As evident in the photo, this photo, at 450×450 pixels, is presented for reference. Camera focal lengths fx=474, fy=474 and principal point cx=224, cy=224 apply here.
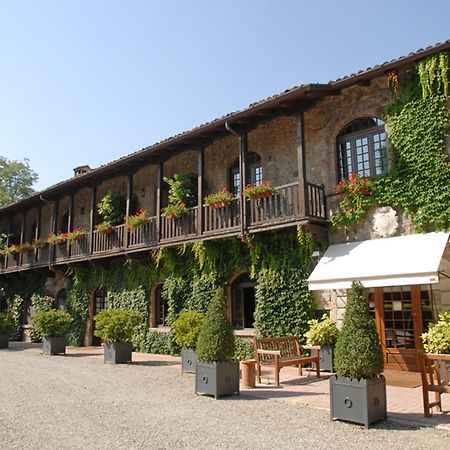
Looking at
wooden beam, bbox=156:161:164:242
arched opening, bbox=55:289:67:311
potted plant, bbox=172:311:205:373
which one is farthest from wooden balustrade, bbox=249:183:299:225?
arched opening, bbox=55:289:67:311

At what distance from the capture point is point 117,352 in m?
12.9

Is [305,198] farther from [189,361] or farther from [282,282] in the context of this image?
[189,361]

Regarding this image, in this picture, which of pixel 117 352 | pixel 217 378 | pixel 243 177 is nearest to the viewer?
pixel 217 378

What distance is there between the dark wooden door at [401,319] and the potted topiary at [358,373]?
161 inches

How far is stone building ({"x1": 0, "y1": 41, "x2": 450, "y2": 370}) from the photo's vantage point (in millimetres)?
10141

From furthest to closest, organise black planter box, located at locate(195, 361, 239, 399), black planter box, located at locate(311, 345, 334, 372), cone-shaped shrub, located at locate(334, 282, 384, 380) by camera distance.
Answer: black planter box, located at locate(311, 345, 334, 372), black planter box, located at locate(195, 361, 239, 399), cone-shaped shrub, located at locate(334, 282, 384, 380)

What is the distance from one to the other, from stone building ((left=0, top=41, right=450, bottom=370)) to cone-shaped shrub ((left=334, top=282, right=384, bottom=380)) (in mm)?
2686

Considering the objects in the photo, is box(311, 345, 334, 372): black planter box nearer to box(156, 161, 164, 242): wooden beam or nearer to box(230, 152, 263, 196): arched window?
box(230, 152, 263, 196): arched window

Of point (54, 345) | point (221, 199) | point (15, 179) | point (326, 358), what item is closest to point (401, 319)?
point (326, 358)

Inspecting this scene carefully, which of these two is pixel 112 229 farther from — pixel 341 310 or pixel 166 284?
pixel 341 310

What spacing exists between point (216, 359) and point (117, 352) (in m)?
5.54

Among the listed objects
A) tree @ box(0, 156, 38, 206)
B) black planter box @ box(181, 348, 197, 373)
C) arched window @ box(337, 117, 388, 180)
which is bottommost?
black planter box @ box(181, 348, 197, 373)

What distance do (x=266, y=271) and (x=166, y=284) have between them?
4113 millimetres

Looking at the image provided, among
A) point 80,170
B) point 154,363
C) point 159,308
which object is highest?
point 80,170
